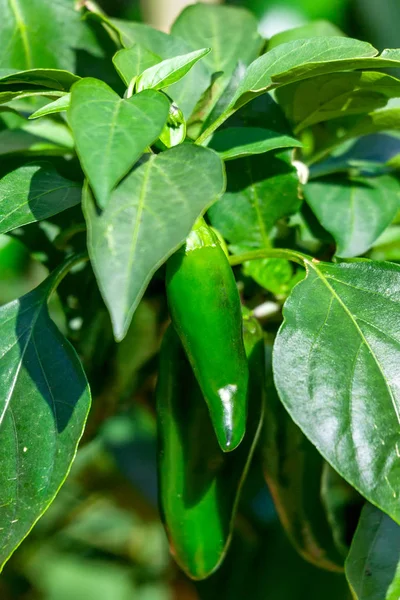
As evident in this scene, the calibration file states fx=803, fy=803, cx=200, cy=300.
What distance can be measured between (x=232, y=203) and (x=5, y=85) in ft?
0.72

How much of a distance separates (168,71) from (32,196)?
140mm

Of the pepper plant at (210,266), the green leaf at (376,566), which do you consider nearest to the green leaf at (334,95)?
the pepper plant at (210,266)

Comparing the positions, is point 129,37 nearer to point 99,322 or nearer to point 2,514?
point 99,322

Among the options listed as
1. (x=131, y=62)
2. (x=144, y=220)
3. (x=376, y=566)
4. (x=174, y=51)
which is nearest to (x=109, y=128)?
(x=144, y=220)

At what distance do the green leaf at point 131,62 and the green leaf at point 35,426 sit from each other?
0.22 metres

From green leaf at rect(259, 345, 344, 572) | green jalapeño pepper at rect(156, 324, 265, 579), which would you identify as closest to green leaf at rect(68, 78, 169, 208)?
green jalapeño pepper at rect(156, 324, 265, 579)

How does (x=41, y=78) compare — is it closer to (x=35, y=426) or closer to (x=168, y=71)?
(x=168, y=71)

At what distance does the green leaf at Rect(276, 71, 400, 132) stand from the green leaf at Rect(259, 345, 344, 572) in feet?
0.74

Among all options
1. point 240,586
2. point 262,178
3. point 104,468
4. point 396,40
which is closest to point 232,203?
point 262,178

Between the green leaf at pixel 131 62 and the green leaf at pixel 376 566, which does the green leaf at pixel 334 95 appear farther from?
the green leaf at pixel 376 566

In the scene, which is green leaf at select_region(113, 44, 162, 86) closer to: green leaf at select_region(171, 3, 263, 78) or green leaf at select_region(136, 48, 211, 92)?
green leaf at select_region(136, 48, 211, 92)

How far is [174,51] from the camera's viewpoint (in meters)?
0.78

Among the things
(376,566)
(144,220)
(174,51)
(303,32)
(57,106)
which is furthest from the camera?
(303,32)

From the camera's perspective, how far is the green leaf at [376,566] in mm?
673
